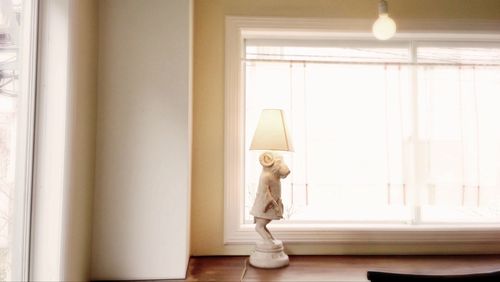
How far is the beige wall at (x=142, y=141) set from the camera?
1.43 m

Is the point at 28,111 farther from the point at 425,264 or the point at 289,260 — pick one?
the point at 425,264

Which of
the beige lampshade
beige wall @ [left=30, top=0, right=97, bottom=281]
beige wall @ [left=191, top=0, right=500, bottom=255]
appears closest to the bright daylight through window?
beige wall @ [left=191, top=0, right=500, bottom=255]

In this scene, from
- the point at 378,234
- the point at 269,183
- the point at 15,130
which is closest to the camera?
the point at 15,130

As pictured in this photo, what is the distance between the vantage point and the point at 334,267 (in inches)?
63.4

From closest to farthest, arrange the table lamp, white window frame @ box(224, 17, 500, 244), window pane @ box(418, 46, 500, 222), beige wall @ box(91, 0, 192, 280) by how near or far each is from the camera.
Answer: beige wall @ box(91, 0, 192, 280) < the table lamp < white window frame @ box(224, 17, 500, 244) < window pane @ box(418, 46, 500, 222)

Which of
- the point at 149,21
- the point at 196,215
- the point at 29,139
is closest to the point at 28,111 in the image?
the point at 29,139

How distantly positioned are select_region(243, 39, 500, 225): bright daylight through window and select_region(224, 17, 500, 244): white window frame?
75 mm

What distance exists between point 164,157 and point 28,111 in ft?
A: 1.78

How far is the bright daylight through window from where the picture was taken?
188 centimetres

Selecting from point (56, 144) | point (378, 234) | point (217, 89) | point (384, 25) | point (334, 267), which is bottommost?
point (334, 267)

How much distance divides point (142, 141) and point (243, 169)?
2.01 feet

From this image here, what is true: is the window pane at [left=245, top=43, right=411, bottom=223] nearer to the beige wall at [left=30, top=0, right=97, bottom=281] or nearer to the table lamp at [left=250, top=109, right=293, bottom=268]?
the table lamp at [left=250, top=109, right=293, bottom=268]

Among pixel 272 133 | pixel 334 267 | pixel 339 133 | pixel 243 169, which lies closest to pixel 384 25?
pixel 339 133

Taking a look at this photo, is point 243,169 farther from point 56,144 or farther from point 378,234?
point 56,144
